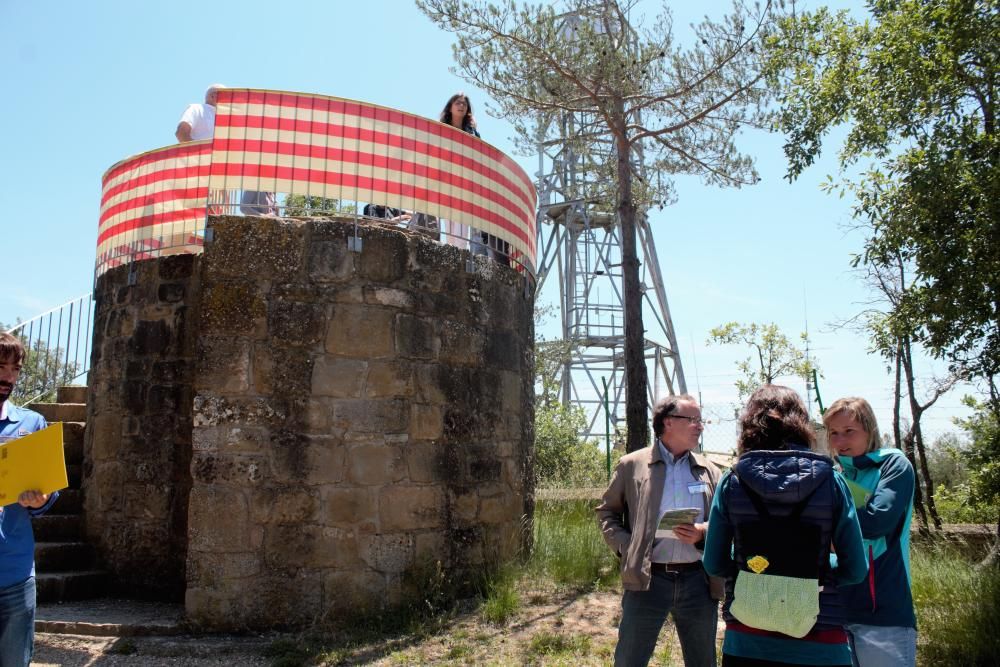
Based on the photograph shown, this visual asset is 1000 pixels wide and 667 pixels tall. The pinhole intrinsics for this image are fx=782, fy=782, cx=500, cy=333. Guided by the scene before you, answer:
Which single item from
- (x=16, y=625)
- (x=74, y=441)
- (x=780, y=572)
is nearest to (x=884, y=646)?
(x=780, y=572)

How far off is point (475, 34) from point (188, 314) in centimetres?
370

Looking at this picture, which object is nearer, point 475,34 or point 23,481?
point 23,481

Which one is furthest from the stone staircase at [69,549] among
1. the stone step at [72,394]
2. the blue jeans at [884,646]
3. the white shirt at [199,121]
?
the blue jeans at [884,646]

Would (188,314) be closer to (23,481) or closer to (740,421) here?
(23,481)

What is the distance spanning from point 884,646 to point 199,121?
6583mm

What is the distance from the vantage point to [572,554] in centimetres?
624

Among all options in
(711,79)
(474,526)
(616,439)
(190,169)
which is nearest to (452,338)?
(474,526)

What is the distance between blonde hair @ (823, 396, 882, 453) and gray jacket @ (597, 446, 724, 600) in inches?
24.1

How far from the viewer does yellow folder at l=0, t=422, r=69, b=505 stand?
2770 millimetres

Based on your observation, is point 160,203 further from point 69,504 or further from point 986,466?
point 986,466

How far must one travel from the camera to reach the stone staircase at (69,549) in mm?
5633

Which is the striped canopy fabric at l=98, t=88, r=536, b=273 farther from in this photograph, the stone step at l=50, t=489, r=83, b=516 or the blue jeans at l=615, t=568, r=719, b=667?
the blue jeans at l=615, t=568, r=719, b=667

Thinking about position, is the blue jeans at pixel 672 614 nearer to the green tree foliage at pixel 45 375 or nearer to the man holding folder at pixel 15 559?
the man holding folder at pixel 15 559

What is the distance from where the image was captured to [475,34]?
24.2ft
